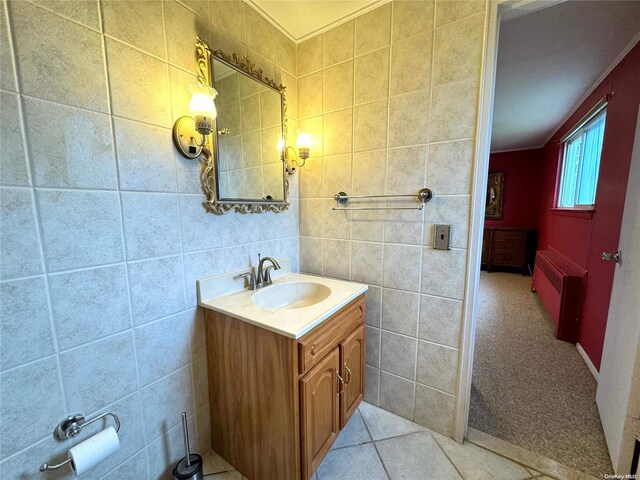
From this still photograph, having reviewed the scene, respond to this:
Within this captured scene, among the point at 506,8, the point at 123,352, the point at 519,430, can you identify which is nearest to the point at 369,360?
the point at 519,430

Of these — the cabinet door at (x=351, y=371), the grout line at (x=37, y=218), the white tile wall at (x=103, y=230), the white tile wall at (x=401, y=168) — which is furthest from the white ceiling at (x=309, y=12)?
the cabinet door at (x=351, y=371)

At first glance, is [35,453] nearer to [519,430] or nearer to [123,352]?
[123,352]

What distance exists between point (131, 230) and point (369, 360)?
1.46 metres

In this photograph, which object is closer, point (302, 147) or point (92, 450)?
point (92, 450)

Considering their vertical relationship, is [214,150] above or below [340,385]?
above

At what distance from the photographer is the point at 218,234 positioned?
4.17 ft

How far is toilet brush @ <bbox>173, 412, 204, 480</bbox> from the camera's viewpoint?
1057mm

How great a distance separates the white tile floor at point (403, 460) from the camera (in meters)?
1.20

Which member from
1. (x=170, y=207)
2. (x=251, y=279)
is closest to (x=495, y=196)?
(x=251, y=279)

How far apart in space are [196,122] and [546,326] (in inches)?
141

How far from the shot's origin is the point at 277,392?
3.32 feet

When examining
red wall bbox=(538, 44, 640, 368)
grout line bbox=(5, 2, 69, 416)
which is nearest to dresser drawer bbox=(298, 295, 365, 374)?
grout line bbox=(5, 2, 69, 416)

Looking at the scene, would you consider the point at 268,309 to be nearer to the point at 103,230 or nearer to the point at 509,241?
the point at 103,230

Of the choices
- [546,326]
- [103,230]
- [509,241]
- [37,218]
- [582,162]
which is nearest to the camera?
[37,218]
